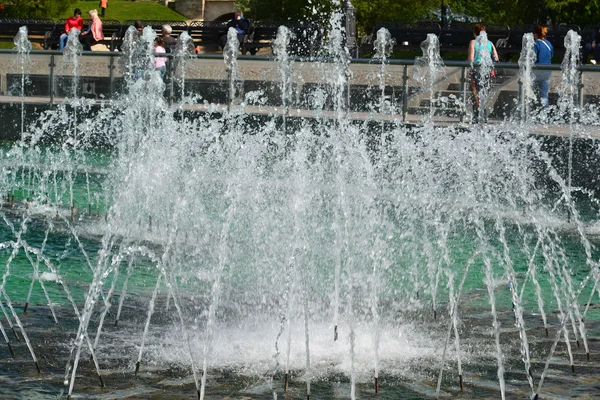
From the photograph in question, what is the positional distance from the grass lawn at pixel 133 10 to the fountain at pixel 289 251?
3045 centimetres

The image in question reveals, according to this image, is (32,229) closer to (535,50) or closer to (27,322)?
(27,322)

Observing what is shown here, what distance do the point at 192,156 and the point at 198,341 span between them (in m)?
9.30

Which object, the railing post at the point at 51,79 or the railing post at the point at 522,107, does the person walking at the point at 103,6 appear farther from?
the railing post at the point at 522,107

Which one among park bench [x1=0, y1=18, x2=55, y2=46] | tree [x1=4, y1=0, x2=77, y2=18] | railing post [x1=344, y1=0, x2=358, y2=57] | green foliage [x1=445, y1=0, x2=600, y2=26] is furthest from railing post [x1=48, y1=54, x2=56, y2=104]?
tree [x1=4, y1=0, x2=77, y2=18]

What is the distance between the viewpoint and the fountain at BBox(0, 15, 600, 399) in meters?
7.78

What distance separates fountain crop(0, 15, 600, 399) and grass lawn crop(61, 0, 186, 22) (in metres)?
30.5

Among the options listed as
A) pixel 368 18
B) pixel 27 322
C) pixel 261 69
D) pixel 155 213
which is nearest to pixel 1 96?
pixel 261 69

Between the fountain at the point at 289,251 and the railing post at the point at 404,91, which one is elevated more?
the railing post at the point at 404,91

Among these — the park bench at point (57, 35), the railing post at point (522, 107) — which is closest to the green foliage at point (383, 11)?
the park bench at point (57, 35)

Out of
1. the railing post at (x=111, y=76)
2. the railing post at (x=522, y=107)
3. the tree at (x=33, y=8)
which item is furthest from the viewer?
the tree at (x=33, y=8)

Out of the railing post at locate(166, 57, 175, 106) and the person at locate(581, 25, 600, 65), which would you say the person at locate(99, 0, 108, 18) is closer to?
the person at locate(581, 25, 600, 65)

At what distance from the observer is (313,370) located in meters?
7.68

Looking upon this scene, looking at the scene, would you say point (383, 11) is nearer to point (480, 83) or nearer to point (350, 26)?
point (350, 26)

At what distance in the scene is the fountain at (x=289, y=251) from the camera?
25.5ft
